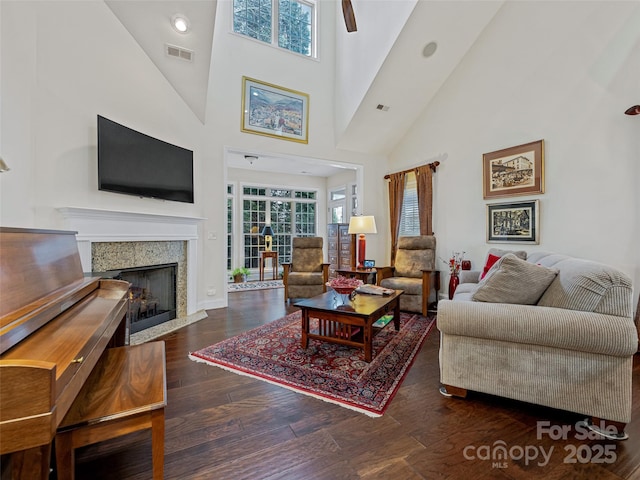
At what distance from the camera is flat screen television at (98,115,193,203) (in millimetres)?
2646

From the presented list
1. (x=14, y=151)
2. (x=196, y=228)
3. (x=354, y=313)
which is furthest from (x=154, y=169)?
(x=354, y=313)

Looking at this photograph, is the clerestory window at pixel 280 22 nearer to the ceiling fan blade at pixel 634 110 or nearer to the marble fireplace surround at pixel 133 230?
the marble fireplace surround at pixel 133 230

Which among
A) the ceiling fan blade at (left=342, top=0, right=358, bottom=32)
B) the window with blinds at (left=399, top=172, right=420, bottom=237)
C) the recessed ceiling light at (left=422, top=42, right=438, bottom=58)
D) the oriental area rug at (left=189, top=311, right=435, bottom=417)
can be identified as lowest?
the oriental area rug at (left=189, top=311, right=435, bottom=417)

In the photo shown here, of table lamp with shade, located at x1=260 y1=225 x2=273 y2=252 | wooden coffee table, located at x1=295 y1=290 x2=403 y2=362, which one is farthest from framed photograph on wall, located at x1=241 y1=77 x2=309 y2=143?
wooden coffee table, located at x1=295 y1=290 x2=403 y2=362

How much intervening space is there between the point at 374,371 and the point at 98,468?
1.71 meters

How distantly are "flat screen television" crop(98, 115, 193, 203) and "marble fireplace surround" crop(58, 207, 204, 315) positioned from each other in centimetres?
25

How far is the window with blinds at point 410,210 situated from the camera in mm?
4965

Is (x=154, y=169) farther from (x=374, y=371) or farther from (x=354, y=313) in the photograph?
(x=374, y=371)

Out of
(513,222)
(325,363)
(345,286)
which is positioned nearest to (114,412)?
(325,363)

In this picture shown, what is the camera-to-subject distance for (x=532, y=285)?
181 cm

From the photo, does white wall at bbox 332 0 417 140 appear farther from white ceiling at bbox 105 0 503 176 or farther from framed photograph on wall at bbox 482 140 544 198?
framed photograph on wall at bbox 482 140 544 198

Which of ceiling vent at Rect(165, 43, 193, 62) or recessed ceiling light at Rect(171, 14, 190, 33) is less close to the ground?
recessed ceiling light at Rect(171, 14, 190, 33)

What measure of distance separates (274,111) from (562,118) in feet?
12.2

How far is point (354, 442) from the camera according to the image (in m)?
1.49
